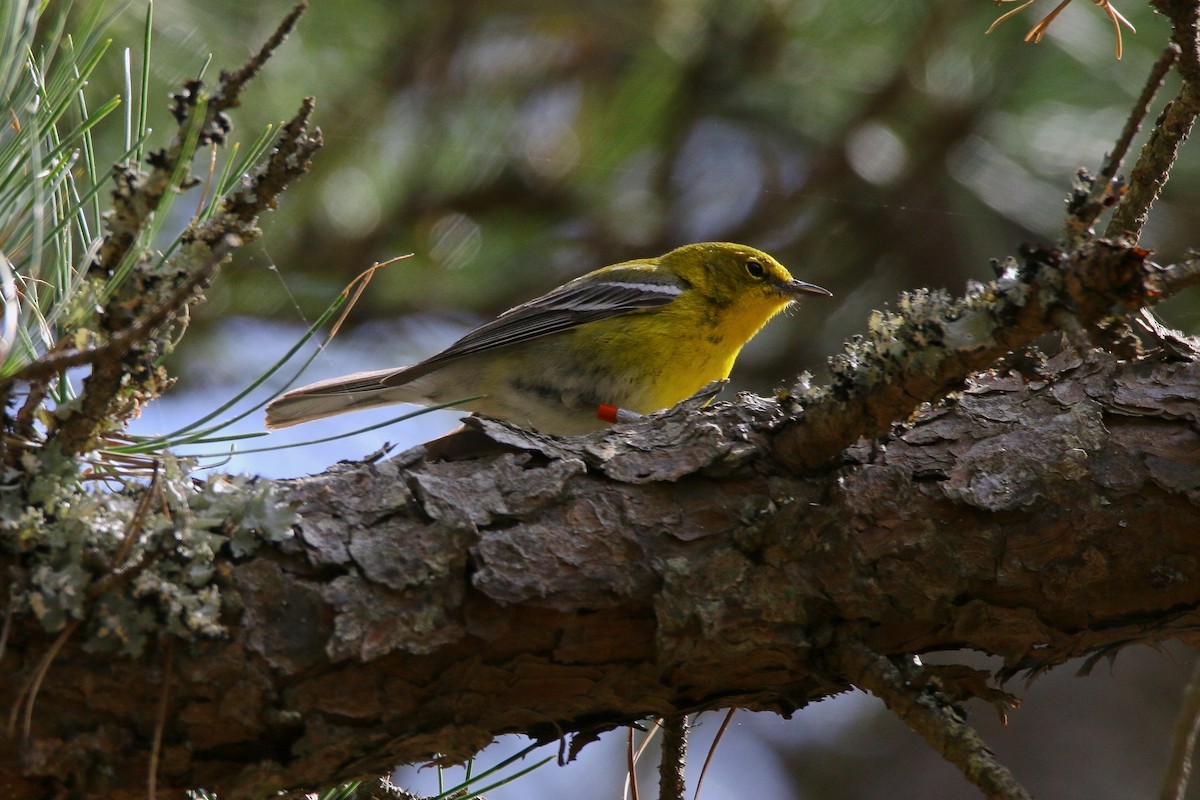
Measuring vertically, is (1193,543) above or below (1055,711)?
below

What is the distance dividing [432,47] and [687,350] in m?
1.69

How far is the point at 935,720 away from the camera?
71.2 inches

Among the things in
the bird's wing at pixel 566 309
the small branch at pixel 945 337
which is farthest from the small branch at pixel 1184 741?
the bird's wing at pixel 566 309

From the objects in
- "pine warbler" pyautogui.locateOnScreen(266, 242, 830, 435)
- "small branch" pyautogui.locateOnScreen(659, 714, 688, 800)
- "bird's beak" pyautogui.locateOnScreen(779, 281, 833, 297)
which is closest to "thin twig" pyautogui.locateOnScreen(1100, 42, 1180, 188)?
"small branch" pyautogui.locateOnScreen(659, 714, 688, 800)

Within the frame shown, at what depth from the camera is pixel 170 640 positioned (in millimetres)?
1814

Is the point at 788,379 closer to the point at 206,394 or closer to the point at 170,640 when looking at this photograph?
the point at 206,394

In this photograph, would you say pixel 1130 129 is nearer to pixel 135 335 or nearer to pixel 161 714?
pixel 135 335

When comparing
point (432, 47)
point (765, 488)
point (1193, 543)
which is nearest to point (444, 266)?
point (432, 47)

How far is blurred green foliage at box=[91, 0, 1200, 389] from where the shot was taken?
4.42 meters

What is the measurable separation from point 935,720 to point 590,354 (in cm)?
290

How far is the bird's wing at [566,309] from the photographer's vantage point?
177 inches

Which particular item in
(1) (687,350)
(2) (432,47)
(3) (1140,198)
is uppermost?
(2) (432,47)

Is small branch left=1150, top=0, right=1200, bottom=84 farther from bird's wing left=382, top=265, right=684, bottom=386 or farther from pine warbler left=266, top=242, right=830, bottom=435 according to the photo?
bird's wing left=382, top=265, right=684, bottom=386

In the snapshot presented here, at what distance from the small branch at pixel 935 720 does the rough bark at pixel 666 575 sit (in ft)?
0.24
